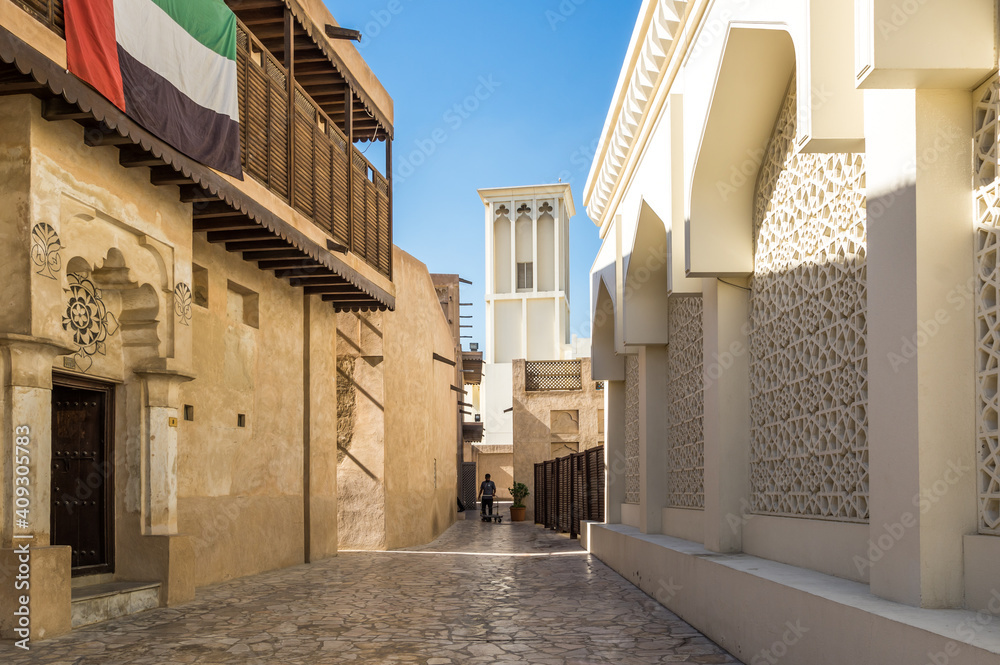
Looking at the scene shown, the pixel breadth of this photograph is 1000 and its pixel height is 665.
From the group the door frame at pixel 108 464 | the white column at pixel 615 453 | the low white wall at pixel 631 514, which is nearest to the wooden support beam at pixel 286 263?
the door frame at pixel 108 464

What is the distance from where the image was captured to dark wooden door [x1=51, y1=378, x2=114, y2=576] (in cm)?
809

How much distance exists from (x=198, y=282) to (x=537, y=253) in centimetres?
3191

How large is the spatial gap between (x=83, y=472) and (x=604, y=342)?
8.62 m

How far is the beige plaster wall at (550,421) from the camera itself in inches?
1058

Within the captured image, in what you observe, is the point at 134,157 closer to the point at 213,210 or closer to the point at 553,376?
the point at 213,210

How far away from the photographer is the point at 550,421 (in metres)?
27.0

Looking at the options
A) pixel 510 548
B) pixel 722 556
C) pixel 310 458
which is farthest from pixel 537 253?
pixel 722 556

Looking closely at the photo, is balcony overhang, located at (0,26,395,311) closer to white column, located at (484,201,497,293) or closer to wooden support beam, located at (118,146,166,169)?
wooden support beam, located at (118,146,166,169)

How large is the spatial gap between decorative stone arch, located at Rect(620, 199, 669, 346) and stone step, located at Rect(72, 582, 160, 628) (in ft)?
19.8

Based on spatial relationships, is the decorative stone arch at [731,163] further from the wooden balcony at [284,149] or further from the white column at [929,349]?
the wooden balcony at [284,149]

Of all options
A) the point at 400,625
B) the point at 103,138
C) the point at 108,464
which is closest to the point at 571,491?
the point at 400,625

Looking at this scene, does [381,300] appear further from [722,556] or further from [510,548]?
[722,556]

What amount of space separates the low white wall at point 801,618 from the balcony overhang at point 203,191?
5.70m

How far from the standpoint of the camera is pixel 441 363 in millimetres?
22578
